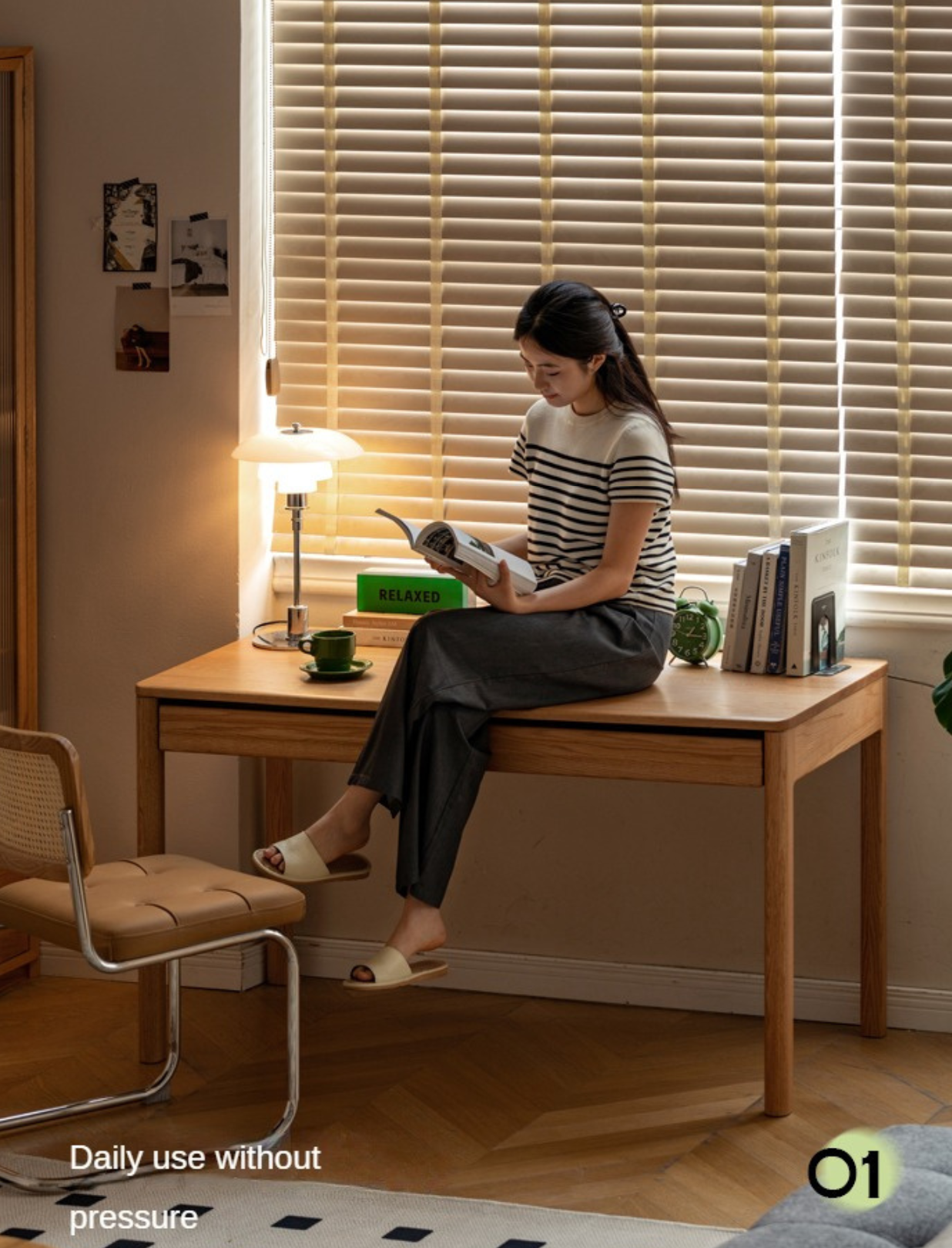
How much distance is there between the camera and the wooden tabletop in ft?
10.0

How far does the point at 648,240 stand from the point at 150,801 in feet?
4.80

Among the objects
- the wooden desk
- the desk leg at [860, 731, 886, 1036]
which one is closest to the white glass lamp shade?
the wooden desk

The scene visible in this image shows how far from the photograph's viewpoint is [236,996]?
12.4 feet

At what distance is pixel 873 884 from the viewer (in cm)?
352

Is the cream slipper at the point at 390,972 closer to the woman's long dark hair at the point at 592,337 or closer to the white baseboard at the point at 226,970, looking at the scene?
the white baseboard at the point at 226,970

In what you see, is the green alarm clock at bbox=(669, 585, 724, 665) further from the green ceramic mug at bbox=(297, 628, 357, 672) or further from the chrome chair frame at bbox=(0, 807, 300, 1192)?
the chrome chair frame at bbox=(0, 807, 300, 1192)

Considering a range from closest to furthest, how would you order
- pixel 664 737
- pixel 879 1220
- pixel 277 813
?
pixel 879 1220, pixel 664 737, pixel 277 813

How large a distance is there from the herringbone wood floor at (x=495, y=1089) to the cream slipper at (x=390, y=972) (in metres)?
0.24

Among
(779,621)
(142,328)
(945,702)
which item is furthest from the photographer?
(142,328)

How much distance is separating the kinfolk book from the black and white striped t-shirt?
0.23m

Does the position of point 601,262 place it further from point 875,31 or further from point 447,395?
point 875,31

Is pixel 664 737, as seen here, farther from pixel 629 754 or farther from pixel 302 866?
pixel 302 866

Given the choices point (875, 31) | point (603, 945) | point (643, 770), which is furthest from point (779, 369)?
point (603, 945)

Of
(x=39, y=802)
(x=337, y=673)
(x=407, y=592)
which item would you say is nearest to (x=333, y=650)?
(x=337, y=673)
